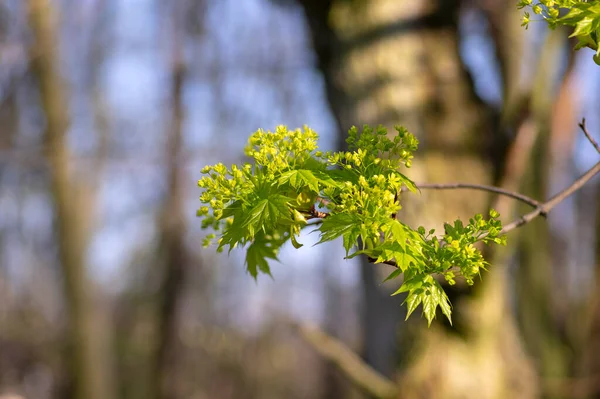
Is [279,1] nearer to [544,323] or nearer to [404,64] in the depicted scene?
[404,64]

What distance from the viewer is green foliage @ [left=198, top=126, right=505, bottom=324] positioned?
919mm

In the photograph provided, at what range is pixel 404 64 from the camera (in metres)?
3.25

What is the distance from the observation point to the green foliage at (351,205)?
0.92 m

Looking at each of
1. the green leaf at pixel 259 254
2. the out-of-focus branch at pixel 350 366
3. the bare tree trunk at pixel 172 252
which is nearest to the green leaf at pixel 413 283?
the green leaf at pixel 259 254

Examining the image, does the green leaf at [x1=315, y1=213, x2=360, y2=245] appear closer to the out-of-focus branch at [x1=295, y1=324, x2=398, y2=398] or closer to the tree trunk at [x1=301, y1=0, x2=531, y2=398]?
the tree trunk at [x1=301, y1=0, x2=531, y2=398]

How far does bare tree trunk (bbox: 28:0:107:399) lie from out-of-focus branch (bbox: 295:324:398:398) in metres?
4.34

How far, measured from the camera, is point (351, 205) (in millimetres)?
915

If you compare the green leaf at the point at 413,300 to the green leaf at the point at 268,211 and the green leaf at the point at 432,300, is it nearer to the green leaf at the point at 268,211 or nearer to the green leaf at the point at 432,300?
the green leaf at the point at 432,300

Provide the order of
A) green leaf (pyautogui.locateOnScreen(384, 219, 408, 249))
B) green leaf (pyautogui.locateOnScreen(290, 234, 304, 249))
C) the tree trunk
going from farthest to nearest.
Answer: the tree trunk → green leaf (pyautogui.locateOnScreen(290, 234, 304, 249)) → green leaf (pyautogui.locateOnScreen(384, 219, 408, 249))

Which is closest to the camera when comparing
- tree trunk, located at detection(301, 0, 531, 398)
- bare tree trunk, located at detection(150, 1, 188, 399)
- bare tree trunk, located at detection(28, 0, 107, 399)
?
tree trunk, located at detection(301, 0, 531, 398)

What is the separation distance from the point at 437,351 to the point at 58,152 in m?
5.10

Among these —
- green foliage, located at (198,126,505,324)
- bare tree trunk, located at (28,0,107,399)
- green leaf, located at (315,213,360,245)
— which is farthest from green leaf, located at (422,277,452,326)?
bare tree trunk, located at (28,0,107,399)

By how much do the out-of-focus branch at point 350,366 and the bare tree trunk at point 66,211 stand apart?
4343mm

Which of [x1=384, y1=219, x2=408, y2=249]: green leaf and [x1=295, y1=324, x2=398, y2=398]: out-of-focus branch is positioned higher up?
[x1=384, y1=219, x2=408, y2=249]: green leaf
